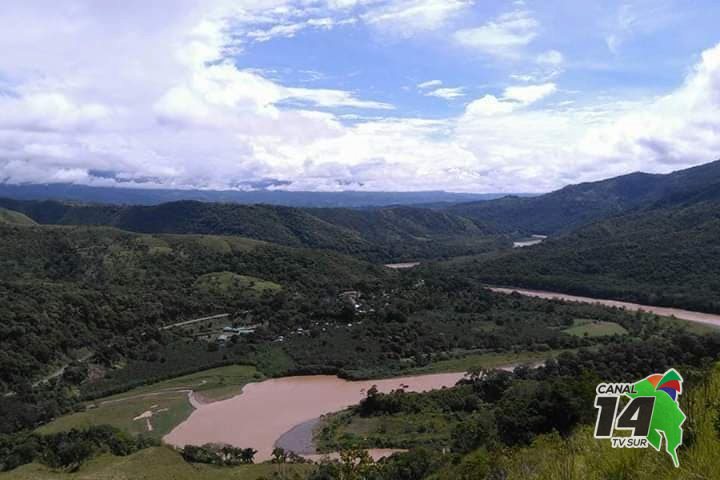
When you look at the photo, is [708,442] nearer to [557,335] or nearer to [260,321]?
[557,335]

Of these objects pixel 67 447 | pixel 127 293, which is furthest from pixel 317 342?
pixel 67 447

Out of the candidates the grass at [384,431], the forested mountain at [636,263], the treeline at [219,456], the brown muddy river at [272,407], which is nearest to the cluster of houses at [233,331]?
the brown muddy river at [272,407]

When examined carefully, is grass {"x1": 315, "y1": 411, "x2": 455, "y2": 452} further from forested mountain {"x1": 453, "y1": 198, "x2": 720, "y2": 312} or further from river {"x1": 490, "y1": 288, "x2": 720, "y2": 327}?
forested mountain {"x1": 453, "y1": 198, "x2": 720, "y2": 312}

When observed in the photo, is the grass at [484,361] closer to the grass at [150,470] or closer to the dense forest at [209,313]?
the dense forest at [209,313]

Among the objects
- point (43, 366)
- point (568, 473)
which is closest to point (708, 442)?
point (568, 473)

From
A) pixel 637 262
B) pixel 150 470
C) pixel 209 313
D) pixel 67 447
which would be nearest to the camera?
pixel 150 470

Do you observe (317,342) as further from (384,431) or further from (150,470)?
(150,470)

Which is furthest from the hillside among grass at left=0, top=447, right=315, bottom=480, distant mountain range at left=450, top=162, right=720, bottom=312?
distant mountain range at left=450, top=162, right=720, bottom=312
